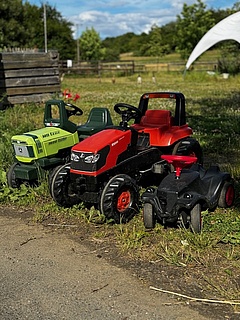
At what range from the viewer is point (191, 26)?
50156mm

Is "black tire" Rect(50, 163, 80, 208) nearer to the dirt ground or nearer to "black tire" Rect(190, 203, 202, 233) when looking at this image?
the dirt ground

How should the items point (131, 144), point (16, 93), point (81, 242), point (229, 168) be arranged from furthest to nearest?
point (16, 93) < point (229, 168) < point (131, 144) < point (81, 242)

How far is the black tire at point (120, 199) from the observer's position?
15.9 ft

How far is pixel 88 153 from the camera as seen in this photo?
16.2ft

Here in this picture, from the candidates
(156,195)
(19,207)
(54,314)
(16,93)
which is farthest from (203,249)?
(16,93)

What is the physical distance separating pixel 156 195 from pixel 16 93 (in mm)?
10371

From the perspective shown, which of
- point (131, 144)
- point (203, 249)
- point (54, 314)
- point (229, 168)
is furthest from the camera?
point (229, 168)

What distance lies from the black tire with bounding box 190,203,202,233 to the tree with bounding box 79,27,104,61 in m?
71.1

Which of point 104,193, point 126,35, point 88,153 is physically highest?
point 126,35

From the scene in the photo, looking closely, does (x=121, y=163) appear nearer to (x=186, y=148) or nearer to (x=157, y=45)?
(x=186, y=148)

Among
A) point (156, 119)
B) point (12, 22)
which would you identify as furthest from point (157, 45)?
point (156, 119)

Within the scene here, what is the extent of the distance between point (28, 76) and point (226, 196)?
34.6 ft

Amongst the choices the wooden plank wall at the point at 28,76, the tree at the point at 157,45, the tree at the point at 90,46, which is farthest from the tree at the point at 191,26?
the wooden plank wall at the point at 28,76

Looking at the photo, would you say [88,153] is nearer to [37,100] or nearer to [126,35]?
[37,100]
